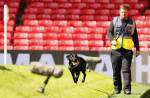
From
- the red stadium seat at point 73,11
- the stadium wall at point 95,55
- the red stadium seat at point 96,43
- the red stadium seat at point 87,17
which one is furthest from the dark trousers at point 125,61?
the red stadium seat at point 73,11

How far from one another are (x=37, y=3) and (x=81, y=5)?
6.51 feet

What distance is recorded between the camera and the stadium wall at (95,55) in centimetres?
1844

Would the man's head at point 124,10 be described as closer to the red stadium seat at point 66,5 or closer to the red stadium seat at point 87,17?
the red stadium seat at point 87,17

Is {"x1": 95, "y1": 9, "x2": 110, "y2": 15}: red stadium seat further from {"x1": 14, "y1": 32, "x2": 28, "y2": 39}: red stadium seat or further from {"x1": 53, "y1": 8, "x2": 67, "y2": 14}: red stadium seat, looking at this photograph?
{"x1": 14, "y1": 32, "x2": 28, "y2": 39}: red stadium seat

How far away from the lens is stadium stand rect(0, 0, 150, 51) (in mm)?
21406

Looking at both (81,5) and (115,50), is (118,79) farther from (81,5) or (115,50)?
(81,5)

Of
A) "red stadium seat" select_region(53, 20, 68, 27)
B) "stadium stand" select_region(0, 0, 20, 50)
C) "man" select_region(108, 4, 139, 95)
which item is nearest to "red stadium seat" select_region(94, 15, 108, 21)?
"red stadium seat" select_region(53, 20, 68, 27)

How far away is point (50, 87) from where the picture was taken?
937 centimetres

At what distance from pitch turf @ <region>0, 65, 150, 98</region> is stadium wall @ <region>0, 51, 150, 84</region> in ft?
21.7

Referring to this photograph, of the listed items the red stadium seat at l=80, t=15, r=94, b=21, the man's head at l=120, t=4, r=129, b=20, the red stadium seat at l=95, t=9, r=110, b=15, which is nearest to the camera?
the man's head at l=120, t=4, r=129, b=20

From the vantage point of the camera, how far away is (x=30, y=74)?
9.63 metres

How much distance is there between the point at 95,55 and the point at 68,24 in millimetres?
3924

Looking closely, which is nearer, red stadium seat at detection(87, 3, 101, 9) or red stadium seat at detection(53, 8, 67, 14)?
red stadium seat at detection(53, 8, 67, 14)

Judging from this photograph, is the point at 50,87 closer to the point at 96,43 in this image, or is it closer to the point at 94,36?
the point at 96,43
